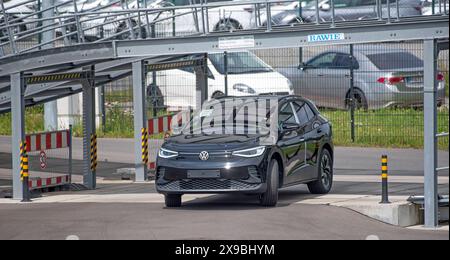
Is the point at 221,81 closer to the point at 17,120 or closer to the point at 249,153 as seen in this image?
the point at 17,120

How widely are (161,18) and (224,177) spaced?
9518 mm

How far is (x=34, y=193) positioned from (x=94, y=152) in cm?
152

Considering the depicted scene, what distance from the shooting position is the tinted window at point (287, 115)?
17.3 m

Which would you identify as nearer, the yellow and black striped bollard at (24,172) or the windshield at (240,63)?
the yellow and black striped bollard at (24,172)

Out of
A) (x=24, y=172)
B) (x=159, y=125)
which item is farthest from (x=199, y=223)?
(x=159, y=125)

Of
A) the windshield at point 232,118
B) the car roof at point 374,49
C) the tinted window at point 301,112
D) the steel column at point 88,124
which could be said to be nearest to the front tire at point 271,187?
the windshield at point 232,118

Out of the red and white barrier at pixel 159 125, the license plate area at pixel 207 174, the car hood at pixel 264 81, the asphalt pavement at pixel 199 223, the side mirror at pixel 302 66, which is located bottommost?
the asphalt pavement at pixel 199 223

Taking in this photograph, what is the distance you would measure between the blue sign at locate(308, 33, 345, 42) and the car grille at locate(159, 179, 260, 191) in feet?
7.79

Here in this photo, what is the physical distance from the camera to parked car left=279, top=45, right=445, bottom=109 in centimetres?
2586

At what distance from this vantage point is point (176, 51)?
58.2 ft

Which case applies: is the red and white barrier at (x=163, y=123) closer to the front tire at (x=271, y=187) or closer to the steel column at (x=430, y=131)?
the front tire at (x=271, y=187)

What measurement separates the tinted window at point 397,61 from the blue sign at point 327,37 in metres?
9.67

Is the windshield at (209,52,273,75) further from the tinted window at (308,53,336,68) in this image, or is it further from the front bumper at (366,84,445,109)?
the front bumper at (366,84,445,109)
